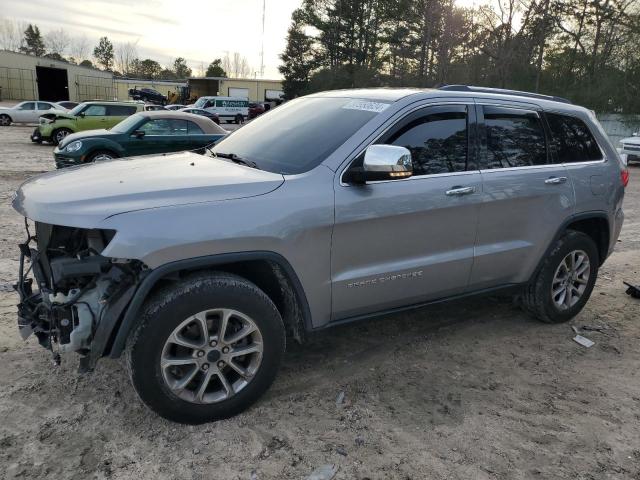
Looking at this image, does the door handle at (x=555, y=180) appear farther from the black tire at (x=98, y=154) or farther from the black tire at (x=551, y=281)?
the black tire at (x=98, y=154)

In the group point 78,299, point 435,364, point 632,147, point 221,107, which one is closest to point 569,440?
point 435,364

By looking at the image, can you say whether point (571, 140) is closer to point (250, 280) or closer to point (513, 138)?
point (513, 138)

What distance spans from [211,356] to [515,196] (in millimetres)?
2473

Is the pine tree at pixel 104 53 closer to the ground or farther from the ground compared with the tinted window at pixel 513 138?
farther from the ground

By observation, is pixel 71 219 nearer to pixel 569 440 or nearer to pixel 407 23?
pixel 569 440

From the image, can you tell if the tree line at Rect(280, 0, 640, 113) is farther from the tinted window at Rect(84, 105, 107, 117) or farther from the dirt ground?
the dirt ground

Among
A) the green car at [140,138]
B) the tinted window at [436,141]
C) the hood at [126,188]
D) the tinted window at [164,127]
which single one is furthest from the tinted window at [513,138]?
the tinted window at [164,127]

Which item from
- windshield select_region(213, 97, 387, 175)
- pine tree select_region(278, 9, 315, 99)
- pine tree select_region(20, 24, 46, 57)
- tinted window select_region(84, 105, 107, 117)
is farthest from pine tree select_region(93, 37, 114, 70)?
windshield select_region(213, 97, 387, 175)

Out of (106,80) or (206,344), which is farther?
(106,80)

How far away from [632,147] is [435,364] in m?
19.6

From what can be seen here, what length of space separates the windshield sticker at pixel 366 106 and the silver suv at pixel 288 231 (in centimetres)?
2

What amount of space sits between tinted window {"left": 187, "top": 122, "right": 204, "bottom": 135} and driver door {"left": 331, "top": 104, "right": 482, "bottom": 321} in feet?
30.1

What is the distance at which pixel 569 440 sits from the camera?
3.02 m

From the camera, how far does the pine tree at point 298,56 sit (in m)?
50.9
